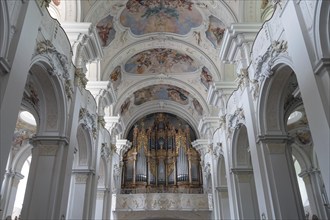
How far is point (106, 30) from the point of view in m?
14.5

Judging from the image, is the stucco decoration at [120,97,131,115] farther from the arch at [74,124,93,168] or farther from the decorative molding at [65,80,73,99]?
the decorative molding at [65,80,73,99]

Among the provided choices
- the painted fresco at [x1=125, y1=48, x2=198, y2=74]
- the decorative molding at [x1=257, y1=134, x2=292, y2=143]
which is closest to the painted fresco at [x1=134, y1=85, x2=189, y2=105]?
the painted fresco at [x1=125, y1=48, x2=198, y2=74]

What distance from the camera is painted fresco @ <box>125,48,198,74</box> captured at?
57.9 ft

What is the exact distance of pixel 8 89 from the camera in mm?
5559

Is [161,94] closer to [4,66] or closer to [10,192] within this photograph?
[10,192]

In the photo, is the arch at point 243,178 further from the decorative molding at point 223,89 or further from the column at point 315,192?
the column at point 315,192

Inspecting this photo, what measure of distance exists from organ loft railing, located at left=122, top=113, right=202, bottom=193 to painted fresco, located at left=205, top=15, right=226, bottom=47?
8.96 meters

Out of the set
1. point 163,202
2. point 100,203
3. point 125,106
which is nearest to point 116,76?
point 125,106

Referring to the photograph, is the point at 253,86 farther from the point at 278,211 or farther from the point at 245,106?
the point at 278,211

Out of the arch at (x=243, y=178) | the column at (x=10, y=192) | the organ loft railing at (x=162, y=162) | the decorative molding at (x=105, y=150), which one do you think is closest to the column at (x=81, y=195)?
the decorative molding at (x=105, y=150)

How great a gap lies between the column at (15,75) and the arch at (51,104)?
1941 millimetres

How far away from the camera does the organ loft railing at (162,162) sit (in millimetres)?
20719

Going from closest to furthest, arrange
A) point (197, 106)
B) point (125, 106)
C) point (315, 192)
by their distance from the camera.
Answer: point (315, 192), point (125, 106), point (197, 106)

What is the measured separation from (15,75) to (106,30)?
359 inches
